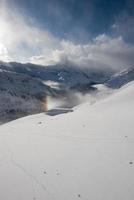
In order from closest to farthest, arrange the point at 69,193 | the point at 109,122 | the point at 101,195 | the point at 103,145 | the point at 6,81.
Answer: the point at 101,195 → the point at 69,193 → the point at 103,145 → the point at 109,122 → the point at 6,81

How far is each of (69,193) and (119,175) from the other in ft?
4.08

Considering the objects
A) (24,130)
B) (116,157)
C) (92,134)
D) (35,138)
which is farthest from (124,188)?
(24,130)

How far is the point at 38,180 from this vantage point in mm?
5219

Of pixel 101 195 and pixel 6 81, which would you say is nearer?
pixel 101 195

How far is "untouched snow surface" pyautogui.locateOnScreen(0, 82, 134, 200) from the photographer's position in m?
4.52

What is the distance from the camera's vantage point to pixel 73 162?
5.71 m

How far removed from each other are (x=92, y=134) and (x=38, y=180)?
2.92 meters

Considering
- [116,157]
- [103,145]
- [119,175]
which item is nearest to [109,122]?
[103,145]

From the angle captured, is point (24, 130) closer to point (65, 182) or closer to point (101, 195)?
point (65, 182)

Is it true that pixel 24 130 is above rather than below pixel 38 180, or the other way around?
above

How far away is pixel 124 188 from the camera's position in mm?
4246

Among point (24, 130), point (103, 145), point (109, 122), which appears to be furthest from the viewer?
point (24, 130)

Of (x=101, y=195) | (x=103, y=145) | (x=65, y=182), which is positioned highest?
(x=103, y=145)

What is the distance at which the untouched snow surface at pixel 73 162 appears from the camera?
14.8ft
